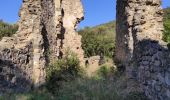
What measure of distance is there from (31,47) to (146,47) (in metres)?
6.86

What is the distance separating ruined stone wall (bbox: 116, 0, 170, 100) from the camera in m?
8.94

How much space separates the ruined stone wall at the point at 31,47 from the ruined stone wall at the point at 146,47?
3.20 meters

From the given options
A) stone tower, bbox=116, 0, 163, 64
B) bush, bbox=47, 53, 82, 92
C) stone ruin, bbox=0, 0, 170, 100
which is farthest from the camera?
bush, bbox=47, 53, 82, 92

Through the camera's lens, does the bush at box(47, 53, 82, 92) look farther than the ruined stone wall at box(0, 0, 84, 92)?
Yes

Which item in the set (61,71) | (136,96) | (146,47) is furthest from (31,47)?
(136,96)

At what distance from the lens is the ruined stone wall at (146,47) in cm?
894

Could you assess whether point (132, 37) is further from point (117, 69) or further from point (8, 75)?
point (8, 75)

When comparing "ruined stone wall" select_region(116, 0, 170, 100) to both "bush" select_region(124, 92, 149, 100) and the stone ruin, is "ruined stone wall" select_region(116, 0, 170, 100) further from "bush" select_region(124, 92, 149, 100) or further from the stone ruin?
"bush" select_region(124, 92, 149, 100)

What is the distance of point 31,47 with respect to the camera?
54.0 ft

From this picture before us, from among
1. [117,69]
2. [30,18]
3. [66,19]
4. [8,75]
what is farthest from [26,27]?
[66,19]

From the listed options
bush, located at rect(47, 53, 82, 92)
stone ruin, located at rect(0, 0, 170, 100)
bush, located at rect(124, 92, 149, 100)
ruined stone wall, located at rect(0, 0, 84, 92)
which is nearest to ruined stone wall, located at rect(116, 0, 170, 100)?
stone ruin, located at rect(0, 0, 170, 100)

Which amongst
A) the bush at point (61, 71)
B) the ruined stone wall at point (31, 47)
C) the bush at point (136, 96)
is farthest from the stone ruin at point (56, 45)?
the bush at point (61, 71)

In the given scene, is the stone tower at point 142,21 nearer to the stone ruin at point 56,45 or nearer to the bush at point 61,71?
the stone ruin at point 56,45

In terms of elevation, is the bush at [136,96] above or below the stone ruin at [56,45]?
below
